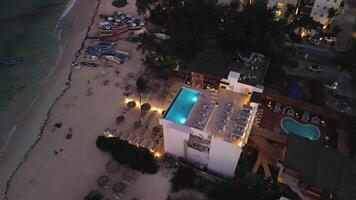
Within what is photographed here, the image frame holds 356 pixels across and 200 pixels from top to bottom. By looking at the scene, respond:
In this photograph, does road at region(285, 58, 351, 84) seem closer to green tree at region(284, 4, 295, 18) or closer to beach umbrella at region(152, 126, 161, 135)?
green tree at region(284, 4, 295, 18)

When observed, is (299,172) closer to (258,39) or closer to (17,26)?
(258,39)

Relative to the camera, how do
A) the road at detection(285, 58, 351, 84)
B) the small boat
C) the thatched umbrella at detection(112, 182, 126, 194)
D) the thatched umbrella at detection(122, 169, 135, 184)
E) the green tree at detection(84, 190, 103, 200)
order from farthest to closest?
the small boat → the road at detection(285, 58, 351, 84) → the thatched umbrella at detection(122, 169, 135, 184) → the thatched umbrella at detection(112, 182, 126, 194) → the green tree at detection(84, 190, 103, 200)

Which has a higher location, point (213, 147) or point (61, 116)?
point (213, 147)

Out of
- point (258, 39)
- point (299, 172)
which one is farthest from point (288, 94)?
point (299, 172)

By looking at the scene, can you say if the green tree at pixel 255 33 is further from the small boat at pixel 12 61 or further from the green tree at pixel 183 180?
the small boat at pixel 12 61

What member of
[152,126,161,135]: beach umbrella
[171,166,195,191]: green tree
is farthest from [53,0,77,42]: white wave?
[171,166,195,191]: green tree

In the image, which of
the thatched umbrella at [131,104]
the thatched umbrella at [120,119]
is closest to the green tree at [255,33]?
the thatched umbrella at [131,104]
